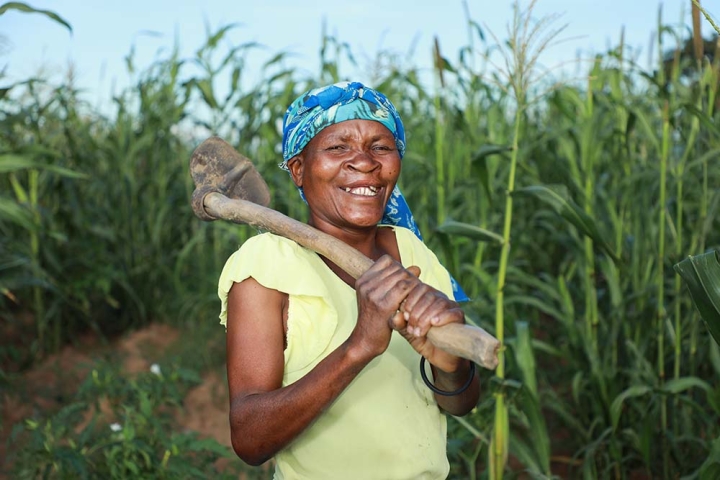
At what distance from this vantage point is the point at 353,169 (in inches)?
64.3

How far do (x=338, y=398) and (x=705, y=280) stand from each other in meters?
0.72

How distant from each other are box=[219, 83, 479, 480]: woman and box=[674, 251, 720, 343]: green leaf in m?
0.45

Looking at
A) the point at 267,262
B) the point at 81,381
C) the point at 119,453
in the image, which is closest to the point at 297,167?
the point at 267,262

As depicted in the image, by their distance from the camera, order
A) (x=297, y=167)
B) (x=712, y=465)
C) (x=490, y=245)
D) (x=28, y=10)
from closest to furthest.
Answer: (x=297, y=167) < (x=712, y=465) < (x=28, y=10) < (x=490, y=245)

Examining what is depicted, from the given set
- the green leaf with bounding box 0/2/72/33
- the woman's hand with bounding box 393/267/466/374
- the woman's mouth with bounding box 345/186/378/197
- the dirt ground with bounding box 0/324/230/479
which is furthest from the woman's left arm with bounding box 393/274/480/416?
the dirt ground with bounding box 0/324/230/479

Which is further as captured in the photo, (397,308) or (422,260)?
(422,260)

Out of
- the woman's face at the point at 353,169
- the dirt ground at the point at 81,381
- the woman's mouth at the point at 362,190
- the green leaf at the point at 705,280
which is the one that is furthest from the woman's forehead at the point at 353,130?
the dirt ground at the point at 81,381

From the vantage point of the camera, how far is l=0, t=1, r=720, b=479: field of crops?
259cm

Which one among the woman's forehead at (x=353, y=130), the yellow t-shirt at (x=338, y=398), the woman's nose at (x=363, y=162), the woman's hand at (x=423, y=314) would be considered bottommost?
the yellow t-shirt at (x=338, y=398)

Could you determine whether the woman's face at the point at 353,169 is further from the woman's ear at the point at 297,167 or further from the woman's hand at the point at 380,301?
the woman's hand at the point at 380,301

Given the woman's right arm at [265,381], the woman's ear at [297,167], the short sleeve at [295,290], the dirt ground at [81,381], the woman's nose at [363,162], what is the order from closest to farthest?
the woman's right arm at [265,381]
the short sleeve at [295,290]
the woman's nose at [363,162]
the woman's ear at [297,167]
the dirt ground at [81,381]

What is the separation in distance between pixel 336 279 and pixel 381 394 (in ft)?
0.80

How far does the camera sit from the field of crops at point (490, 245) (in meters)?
2.59

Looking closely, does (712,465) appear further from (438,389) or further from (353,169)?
(353,169)
